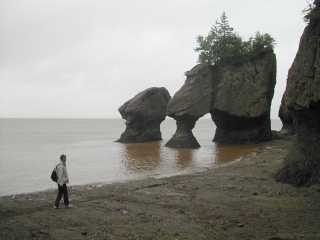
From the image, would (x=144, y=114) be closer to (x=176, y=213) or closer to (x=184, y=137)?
(x=184, y=137)

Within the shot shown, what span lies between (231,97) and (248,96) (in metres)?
2.29

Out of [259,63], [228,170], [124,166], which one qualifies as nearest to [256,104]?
[259,63]

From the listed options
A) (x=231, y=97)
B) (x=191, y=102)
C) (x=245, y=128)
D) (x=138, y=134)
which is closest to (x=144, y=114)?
(x=138, y=134)

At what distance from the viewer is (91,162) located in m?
39.5

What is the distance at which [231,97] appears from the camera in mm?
51312

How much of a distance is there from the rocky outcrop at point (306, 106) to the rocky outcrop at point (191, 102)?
103 feet

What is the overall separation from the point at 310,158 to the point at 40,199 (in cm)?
1337

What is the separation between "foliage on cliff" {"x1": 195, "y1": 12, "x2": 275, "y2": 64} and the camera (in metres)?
52.2

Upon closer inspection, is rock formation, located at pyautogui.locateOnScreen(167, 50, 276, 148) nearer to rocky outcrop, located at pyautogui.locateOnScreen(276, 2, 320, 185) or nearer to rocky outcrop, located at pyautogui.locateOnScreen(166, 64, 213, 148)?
rocky outcrop, located at pyautogui.locateOnScreen(166, 64, 213, 148)

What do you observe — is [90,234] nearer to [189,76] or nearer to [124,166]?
[124,166]

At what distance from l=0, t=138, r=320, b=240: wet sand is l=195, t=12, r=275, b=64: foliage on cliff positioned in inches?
1330

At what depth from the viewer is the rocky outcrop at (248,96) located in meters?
49.8

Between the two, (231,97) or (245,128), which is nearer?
(231,97)

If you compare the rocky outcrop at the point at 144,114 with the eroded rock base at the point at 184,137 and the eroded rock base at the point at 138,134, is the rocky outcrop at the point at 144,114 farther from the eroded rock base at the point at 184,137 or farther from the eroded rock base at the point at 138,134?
the eroded rock base at the point at 184,137
